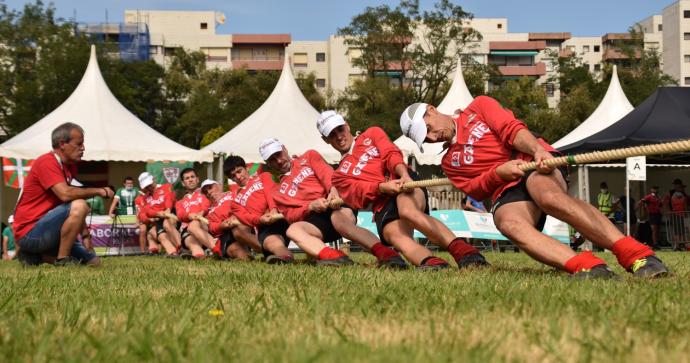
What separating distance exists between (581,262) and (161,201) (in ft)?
44.0

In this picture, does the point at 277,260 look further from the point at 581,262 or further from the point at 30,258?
the point at 581,262

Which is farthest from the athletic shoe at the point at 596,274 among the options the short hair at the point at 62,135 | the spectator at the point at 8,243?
the spectator at the point at 8,243

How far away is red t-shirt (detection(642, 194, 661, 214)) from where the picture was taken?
2336 cm

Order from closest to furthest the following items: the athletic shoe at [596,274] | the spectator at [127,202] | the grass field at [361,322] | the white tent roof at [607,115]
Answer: the grass field at [361,322] → the athletic shoe at [596,274] → the spectator at [127,202] → the white tent roof at [607,115]

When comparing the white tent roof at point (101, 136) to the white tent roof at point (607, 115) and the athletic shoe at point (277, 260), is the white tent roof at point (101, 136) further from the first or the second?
the athletic shoe at point (277, 260)

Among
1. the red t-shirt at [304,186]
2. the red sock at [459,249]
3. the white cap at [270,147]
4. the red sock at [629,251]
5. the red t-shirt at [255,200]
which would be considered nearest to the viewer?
the red sock at [629,251]

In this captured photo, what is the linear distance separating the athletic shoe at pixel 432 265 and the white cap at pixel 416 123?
98 centimetres

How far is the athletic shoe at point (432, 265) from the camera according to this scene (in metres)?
7.07

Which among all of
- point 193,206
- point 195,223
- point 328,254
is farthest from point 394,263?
point 193,206

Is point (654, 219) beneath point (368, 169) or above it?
beneath

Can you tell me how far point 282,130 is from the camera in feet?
73.7

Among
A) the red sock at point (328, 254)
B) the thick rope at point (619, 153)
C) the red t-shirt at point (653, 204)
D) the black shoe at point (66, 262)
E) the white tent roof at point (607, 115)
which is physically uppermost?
the white tent roof at point (607, 115)

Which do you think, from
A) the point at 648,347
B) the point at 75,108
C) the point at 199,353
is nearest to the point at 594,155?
the point at 648,347

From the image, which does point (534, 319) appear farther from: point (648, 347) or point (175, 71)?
point (175, 71)
